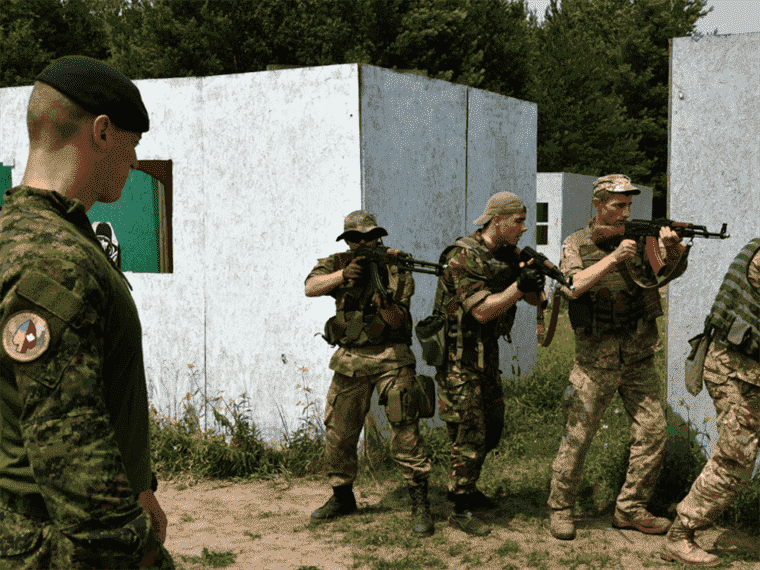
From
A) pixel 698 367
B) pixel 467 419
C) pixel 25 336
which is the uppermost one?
pixel 25 336

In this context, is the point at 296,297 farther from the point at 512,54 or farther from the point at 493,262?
the point at 512,54

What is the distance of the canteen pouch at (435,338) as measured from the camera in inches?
186

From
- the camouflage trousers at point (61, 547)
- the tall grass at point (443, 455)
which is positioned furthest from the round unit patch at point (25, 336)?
the tall grass at point (443, 455)

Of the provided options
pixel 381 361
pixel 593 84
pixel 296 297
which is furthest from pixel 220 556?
pixel 593 84

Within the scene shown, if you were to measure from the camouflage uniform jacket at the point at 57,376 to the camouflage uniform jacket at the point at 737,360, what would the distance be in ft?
11.3

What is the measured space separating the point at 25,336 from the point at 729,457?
11.9 feet

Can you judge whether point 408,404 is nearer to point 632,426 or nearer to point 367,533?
point 367,533

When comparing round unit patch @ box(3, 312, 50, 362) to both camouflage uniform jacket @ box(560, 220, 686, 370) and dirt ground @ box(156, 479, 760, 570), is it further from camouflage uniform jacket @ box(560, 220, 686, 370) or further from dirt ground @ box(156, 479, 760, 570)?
camouflage uniform jacket @ box(560, 220, 686, 370)

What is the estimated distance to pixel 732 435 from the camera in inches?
152

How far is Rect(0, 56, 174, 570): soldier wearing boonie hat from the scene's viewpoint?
1278 mm

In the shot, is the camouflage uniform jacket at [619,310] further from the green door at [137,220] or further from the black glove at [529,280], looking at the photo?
the green door at [137,220]

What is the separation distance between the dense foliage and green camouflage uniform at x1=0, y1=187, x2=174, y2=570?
1973 cm

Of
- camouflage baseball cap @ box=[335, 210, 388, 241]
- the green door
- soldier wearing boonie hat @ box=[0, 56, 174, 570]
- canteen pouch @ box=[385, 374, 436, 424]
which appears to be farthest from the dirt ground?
soldier wearing boonie hat @ box=[0, 56, 174, 570]

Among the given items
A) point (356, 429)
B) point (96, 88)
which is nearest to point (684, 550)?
point (356, 429)
